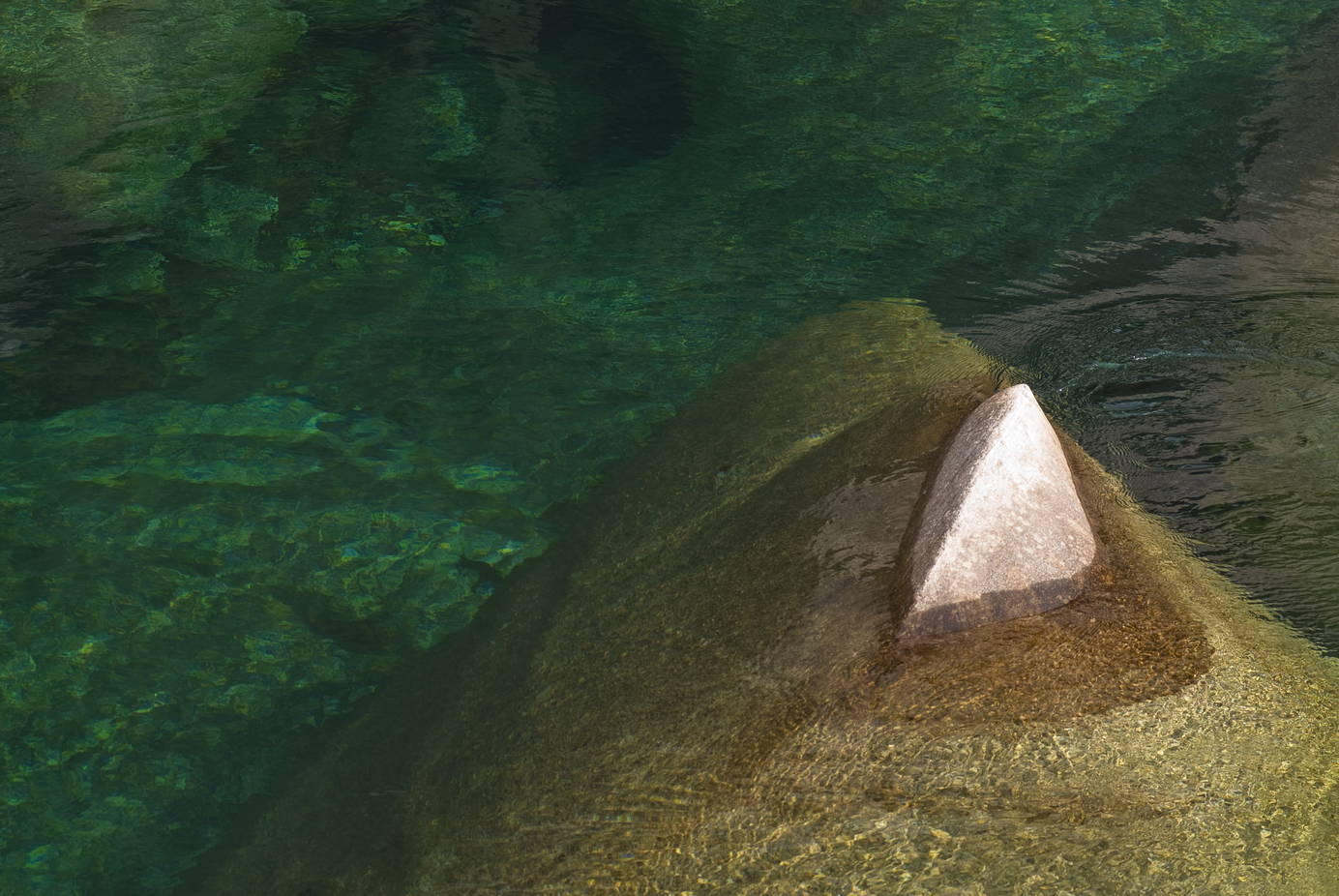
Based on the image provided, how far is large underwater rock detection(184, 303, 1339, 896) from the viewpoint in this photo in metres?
2.90

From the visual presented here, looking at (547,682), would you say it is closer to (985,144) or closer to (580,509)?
(580,509)

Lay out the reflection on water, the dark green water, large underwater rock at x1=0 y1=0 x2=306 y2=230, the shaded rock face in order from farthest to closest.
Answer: large underwater rock at x1=0 y1=0 x2=306 y2=230 < the dark green water < the reflection on water < the shaded rock face

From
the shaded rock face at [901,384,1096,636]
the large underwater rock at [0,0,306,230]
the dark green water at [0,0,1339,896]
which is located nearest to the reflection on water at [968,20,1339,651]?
the dark green water at [0,0,1339,896]

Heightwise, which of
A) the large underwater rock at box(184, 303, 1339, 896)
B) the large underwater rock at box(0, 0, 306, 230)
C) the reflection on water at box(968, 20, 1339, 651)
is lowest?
the large underwater rock at box(184, 303, 1339, 896)

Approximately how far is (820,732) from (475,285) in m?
3.95

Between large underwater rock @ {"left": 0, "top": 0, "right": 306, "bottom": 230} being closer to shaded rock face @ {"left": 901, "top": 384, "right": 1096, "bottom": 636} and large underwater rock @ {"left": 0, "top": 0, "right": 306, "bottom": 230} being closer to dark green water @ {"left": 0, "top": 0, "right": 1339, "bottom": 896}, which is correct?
dark green water @ {"left": 0, "top": 0, "right": 1339, "bottom": 896}

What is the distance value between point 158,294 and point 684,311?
2.99 meters

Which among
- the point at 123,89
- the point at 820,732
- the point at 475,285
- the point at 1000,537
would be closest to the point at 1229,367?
the point at 1000,537

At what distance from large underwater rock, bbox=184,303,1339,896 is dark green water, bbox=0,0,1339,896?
1.13 ft

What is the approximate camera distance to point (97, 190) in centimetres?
727

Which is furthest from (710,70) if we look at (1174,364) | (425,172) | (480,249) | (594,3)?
(1174,364)

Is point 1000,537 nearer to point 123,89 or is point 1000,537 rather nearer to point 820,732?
point 820,732

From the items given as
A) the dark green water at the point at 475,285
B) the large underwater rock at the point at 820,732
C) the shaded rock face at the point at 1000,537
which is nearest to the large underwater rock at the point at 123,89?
the dark green water at the point at 475,285

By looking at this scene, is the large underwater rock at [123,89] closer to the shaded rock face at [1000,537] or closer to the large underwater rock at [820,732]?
the large underwater rock at [820,732]
